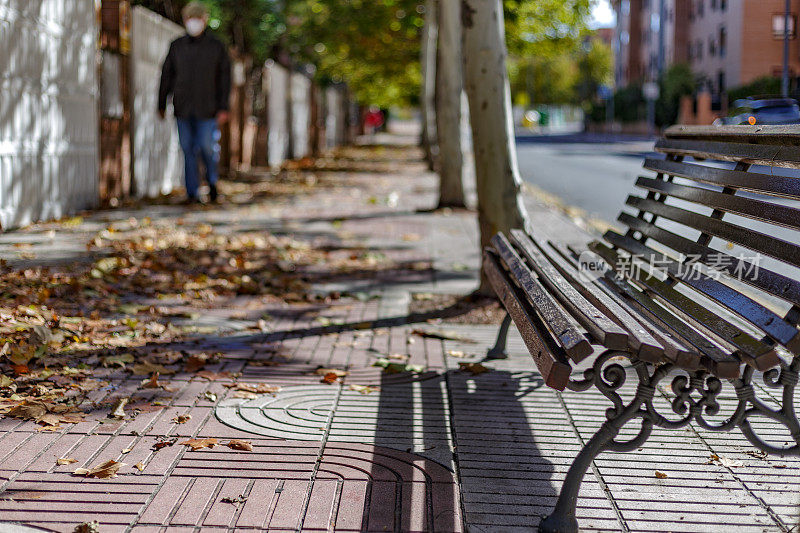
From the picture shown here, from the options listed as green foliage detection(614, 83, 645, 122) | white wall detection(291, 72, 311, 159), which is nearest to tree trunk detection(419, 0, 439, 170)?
white wall detection(291, 72, 311, 159)

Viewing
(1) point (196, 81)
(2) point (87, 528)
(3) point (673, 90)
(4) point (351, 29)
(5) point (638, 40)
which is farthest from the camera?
(5) point (638, 40)

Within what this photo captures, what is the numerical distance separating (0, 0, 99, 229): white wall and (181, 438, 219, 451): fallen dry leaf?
6134 mm

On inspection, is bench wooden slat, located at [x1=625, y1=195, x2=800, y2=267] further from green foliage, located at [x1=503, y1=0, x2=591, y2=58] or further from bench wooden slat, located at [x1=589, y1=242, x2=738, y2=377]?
green foliage, located at [x1=503, y1=0, x2=591, y2=58]

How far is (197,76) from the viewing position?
1259 cm

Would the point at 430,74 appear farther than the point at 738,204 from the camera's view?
Yes

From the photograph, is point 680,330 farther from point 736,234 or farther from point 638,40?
point 638,40

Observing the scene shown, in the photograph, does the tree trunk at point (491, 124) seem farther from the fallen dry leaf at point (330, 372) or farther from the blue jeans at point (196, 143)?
the blue jeans at point (196, 143)

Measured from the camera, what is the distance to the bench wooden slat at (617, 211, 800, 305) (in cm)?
315

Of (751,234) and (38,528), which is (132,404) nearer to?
(38,528)

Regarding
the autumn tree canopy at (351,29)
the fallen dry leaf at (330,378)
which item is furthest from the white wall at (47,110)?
the autumn tree canopy at (351,29)

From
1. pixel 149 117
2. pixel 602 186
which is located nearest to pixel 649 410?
pixel 149 117

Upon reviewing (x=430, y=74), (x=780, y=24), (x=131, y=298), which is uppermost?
(x=780, y=24)

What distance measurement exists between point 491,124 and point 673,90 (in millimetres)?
55772

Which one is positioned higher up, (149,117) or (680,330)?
Result: (149,117)
